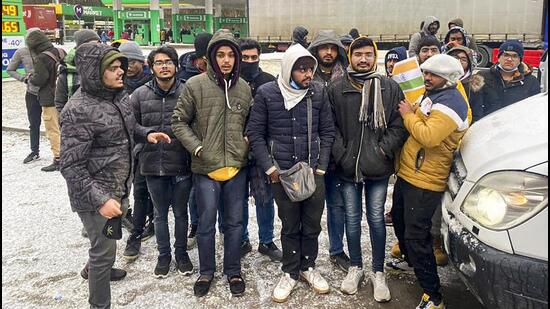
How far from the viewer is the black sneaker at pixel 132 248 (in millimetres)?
3838

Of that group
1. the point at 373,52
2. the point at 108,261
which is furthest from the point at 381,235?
the point at 108,261

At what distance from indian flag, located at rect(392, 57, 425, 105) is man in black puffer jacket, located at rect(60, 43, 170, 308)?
2011 millimetres

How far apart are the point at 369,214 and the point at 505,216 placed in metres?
1.19

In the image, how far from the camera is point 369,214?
3.29 meters

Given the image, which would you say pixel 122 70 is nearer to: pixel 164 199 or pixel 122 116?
pixel 122 116

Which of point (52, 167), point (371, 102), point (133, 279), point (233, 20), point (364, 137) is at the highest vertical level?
point (233, 20)

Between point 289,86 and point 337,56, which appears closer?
point 289,86

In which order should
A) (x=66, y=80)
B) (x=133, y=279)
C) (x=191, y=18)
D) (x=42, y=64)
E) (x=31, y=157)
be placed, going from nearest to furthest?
1. (x=133, y=279)
2. (x=66, y=80)
3. (x=42, y=64)
4. (x=31, y=157)
5. (x=191, y=18)

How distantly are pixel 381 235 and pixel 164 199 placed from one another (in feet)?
5.73

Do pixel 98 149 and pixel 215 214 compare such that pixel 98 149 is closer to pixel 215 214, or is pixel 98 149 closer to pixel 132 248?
pixel 215 214

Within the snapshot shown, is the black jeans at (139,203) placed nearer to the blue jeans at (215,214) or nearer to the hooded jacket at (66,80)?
the blue jeans at (215,214)

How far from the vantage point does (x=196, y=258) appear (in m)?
3.91

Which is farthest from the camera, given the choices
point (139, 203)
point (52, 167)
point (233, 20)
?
point (233, 20)

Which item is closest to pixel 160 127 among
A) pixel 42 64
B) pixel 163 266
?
pixel 163 266
